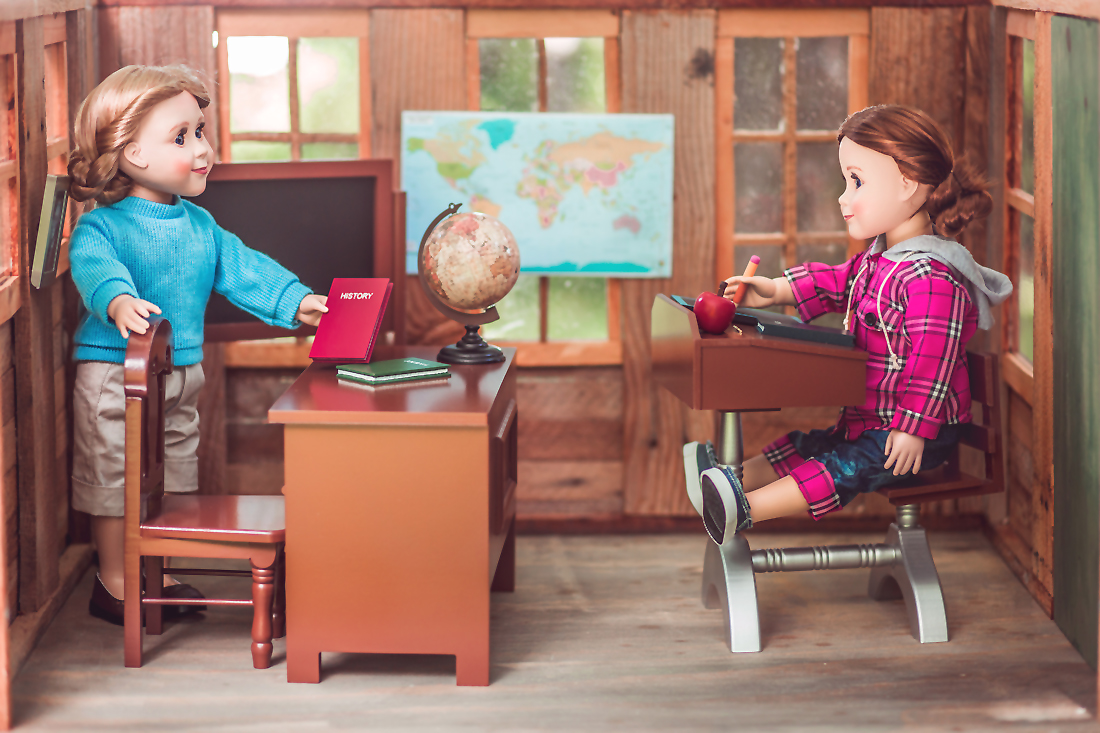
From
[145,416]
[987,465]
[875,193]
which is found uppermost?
[875,193]

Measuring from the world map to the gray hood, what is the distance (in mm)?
1031

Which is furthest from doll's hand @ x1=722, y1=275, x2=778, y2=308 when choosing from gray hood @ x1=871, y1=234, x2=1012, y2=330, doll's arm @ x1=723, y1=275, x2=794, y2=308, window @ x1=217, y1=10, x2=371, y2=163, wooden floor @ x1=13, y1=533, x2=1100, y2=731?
window @ x1=217, y1=10, x2=371, y2=163

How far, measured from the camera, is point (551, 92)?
158 inches

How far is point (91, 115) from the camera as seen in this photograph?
3.11 m

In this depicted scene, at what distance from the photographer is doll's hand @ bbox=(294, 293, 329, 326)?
3326 mm

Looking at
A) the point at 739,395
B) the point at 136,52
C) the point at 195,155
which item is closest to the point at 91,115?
the point at 195,155

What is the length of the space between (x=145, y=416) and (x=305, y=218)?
929mm

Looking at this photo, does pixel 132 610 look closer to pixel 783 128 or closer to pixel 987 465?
pixel 987 465

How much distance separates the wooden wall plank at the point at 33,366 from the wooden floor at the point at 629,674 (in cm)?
19

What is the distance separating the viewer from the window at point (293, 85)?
3.91 m

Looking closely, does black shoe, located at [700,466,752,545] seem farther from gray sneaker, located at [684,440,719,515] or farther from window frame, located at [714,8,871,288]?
window frame, located at [714,8,871,288]

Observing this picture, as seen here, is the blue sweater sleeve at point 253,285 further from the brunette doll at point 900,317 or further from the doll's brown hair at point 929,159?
the doll's brown hair at point 929,159

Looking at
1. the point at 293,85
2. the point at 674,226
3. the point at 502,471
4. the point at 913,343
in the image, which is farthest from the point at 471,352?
the point at 293,85

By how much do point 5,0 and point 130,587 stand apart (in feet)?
4.80
